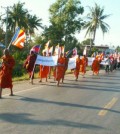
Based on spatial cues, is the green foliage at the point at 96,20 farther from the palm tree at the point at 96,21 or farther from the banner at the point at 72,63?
the banner at the point at 72,63

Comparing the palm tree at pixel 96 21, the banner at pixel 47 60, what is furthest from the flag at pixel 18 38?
the palm tree at pixel 96 21

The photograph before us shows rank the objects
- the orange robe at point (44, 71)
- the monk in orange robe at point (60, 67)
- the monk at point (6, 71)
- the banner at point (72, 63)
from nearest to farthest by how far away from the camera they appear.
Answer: the monk at point (6, 71) → the monk in orange robe at point (60, 67) → the orange robe at point (44, 71) → the banner at point (72, 63)

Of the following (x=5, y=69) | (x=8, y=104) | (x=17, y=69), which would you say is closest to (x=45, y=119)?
(x=8, y=104)

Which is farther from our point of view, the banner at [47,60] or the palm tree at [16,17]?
the palm tree at [16,17]

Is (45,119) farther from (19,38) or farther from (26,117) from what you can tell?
(19,38)

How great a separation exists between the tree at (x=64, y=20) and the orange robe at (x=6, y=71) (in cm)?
5584

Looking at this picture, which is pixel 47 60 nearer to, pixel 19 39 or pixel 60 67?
pixel 60 67

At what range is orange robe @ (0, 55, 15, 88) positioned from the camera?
14.0 m

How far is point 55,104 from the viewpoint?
488 inches

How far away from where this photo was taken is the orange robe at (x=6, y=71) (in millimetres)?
13961

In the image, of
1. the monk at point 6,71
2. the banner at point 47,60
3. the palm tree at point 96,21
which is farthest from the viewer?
the palm tree at point 96,21

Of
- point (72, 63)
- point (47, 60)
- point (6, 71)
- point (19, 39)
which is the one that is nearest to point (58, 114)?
point (6, 71)

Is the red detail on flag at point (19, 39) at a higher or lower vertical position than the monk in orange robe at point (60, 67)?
higher

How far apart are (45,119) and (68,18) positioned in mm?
61104
